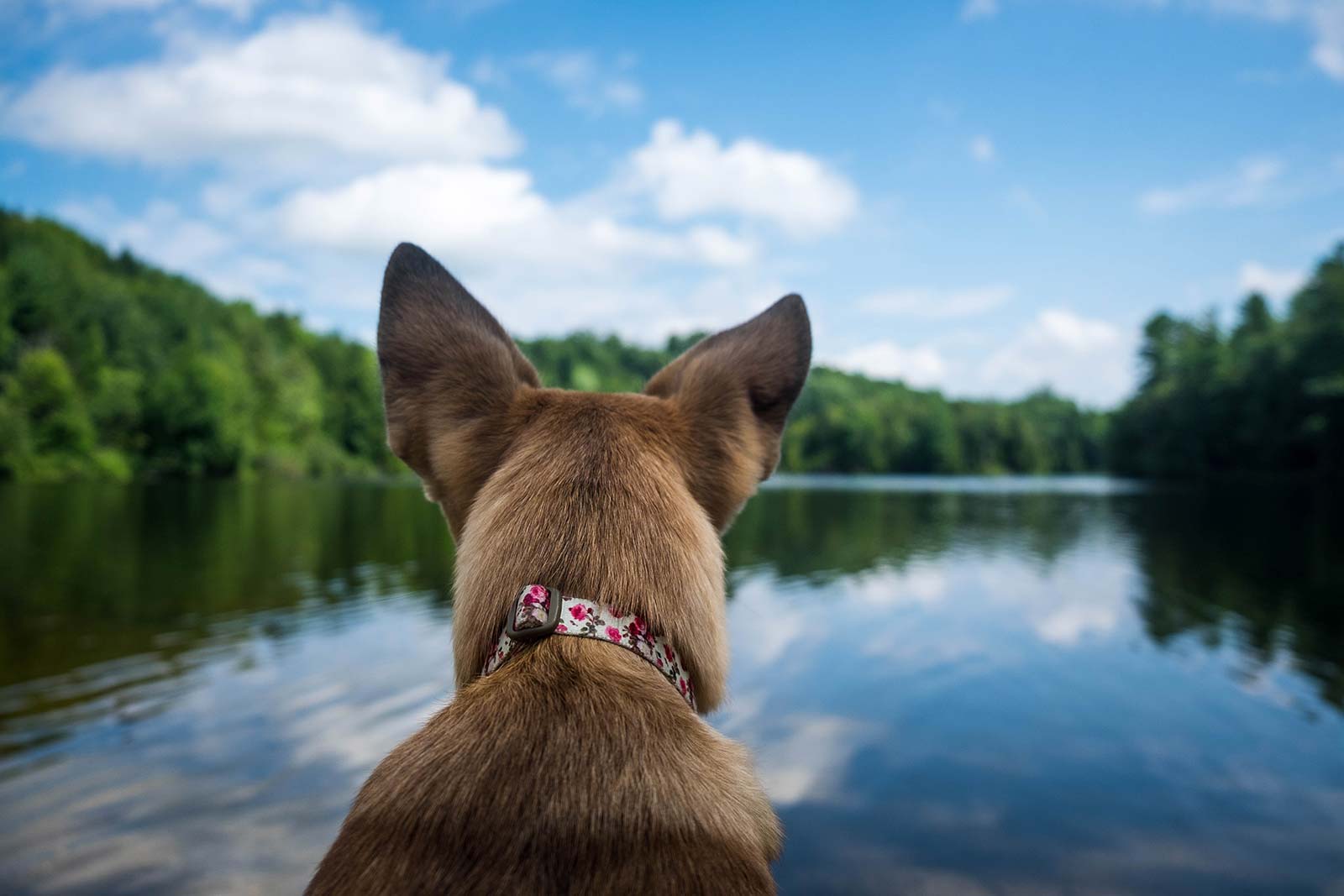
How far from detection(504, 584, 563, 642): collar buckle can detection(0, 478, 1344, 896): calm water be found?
0.89m

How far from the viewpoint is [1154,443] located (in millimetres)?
126625

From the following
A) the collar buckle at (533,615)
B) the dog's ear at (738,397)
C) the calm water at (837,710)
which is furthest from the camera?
the calm water at (837,710)

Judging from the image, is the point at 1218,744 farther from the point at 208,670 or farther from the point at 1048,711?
the point at 208,670

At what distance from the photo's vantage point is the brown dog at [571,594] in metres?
1.71

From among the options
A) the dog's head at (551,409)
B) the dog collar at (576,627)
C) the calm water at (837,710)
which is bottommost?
the calm water at (837,710)

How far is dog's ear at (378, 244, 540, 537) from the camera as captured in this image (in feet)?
7.69

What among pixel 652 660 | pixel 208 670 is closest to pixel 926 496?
pixel 208 670

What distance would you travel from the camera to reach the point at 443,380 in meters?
2.39

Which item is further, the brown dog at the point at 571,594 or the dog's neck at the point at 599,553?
the dog's neck at the point at 599,553

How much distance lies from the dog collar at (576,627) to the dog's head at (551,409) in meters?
0.35

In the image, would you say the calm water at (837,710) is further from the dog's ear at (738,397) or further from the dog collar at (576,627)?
the dog's ear at (738,397)

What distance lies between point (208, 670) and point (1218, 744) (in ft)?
71.6

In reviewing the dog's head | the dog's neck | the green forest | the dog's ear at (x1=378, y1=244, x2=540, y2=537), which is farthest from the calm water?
the green forest

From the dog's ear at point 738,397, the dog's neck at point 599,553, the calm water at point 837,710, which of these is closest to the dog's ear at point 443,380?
the dog's neck at point 599,553
